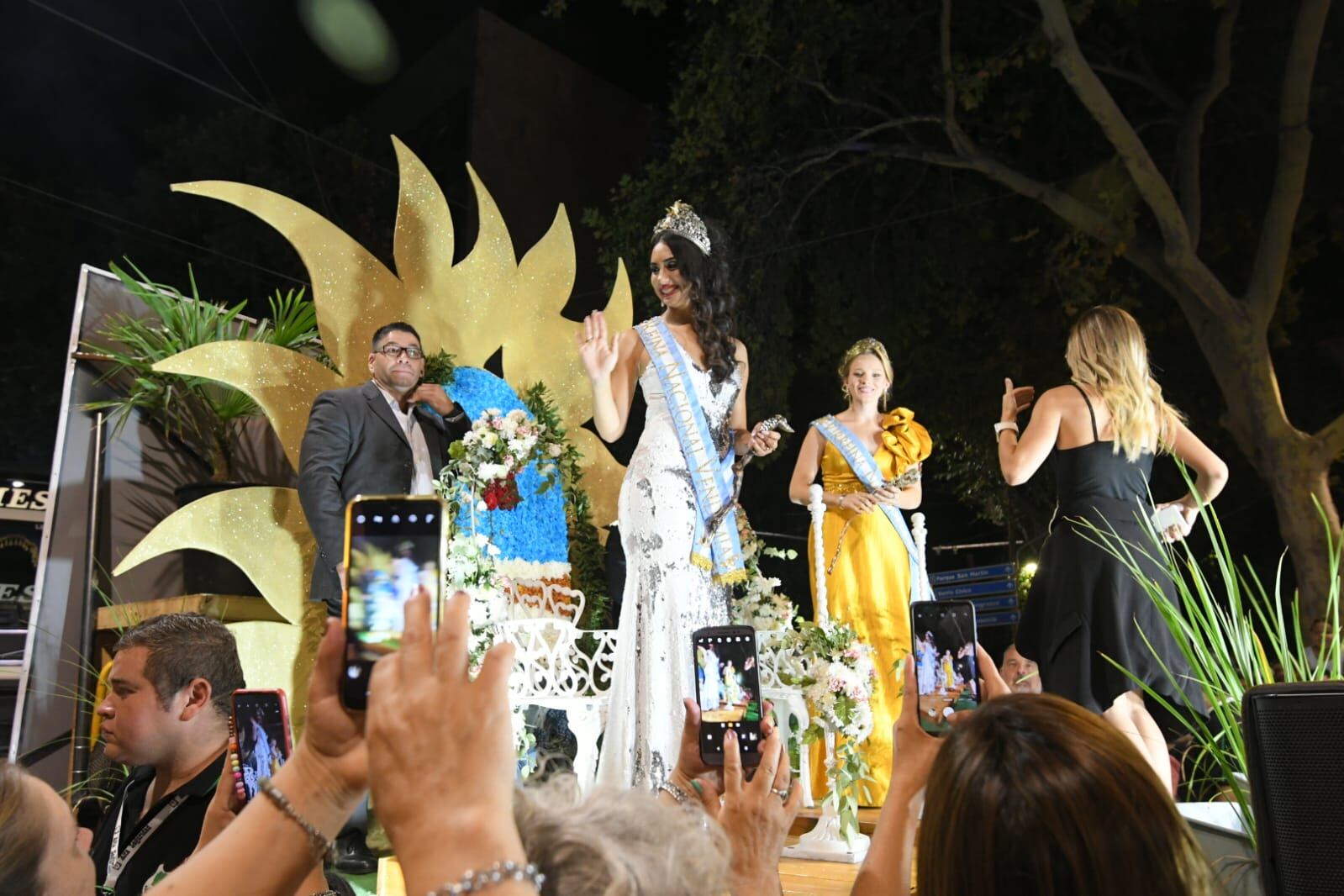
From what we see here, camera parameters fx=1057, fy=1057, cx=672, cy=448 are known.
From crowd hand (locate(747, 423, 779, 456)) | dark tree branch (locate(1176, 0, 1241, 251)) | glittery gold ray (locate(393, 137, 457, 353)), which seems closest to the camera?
crowd hand (locate(747, 423, 779, 456))

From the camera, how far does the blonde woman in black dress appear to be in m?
3.24

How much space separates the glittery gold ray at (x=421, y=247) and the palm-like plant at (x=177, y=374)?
1.78 ft

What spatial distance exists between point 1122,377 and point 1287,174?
575 cm

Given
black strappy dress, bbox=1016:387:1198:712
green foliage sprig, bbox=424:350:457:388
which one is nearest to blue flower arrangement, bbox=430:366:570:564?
green foliage sprig, bbox=424:350:457:388

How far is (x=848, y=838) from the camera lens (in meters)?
3.83

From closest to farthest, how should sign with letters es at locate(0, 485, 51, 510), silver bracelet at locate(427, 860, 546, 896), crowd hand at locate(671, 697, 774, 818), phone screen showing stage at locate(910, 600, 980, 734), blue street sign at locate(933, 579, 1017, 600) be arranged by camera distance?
silver bracelet at locate(427, 860, 546, 896) → phone screen showing stage at locate(910, 600, 980, 734) → crowd hand at locate(671, 697, 774, 818) → sign with letters es at locate(0, 485, 51, 510) → blue street sign at locate(933, 579, 1017, 600)

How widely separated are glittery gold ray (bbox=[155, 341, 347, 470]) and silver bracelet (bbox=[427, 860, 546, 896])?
4542mm

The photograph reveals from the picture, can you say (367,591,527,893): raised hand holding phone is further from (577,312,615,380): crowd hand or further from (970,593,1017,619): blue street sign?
(970,593,1017,619): blue street sign

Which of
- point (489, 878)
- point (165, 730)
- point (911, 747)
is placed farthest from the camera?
point (165, 730)

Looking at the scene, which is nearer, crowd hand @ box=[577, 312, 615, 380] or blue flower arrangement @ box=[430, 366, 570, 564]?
crowd hand @ box=[577, 312, 615, 380]

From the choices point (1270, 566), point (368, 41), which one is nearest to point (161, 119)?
point (368, 41)

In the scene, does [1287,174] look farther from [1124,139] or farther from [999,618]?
[999,618]

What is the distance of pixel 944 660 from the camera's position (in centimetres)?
170

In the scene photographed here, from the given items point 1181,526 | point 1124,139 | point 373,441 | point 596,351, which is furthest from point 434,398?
point 1124,139
